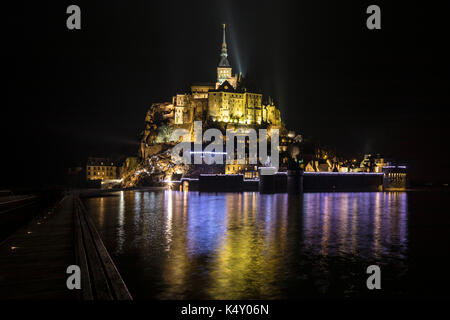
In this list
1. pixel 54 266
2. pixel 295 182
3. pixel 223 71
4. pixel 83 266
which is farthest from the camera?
pixel 223 71

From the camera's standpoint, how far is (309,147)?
126625 mm

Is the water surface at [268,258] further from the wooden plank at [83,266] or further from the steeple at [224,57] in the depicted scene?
the steeple at [224,57]

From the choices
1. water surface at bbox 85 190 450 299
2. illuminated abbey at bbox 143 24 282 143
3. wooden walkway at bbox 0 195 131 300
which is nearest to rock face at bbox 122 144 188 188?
illuminated abbey at bbox 143 24 282 143

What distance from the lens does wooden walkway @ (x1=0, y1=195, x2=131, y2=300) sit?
9.20 meters

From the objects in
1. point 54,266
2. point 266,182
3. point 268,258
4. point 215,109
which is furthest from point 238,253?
point 215,109

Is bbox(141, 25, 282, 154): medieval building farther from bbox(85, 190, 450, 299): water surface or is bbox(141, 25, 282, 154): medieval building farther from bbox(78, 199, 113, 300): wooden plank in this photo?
bbox(78, 199, 113, 300): wooden plank

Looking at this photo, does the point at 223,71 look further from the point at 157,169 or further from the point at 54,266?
the point at 54,266

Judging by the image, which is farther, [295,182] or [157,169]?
[157,169]

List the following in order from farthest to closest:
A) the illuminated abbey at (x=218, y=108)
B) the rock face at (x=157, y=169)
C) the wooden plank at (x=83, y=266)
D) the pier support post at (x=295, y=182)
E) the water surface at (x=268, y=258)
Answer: the illuminated abbey at (x=218, y=108)
the rock face at (x=157, y=169)
the pier support post at (x=295, y=182)
the water surface at (x=268, y=258)
the wooden plank at (x=83, y=266)

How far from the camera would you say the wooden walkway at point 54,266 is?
920cm

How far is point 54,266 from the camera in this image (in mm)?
11773

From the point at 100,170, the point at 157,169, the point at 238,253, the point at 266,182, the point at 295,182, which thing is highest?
the point at 157,169

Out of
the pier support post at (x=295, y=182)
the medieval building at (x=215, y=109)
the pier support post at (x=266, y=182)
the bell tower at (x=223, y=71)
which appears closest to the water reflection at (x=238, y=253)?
the pier support post at (x=295, y=182)
